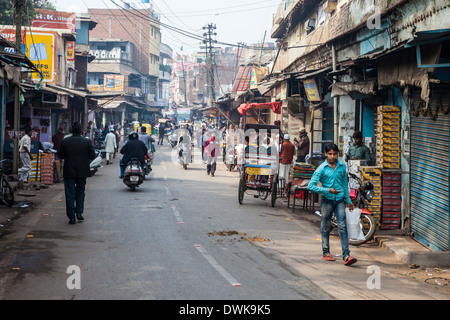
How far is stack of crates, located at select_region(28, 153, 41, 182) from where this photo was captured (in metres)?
18.2

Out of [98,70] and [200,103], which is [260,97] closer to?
[98,70]

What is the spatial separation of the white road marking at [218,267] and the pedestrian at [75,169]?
11.4 ft

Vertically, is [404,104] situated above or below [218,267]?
above

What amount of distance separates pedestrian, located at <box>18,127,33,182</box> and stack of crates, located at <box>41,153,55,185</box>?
1.98 feet

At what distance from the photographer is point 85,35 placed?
42906mm

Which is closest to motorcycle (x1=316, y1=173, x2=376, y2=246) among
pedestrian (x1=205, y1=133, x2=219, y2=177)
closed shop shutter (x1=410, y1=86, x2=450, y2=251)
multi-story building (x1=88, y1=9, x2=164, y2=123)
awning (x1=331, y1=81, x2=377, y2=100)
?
closed shop shutter (x1=410, y1=86, x2=450, y2=251)

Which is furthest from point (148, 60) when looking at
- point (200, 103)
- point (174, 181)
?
point (174, 181)

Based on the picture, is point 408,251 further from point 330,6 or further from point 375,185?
point 330,6

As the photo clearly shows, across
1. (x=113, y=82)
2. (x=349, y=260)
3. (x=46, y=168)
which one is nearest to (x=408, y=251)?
(x=349, y=260)

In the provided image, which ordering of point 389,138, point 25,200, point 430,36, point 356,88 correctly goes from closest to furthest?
point 430,36 < point 389,138 < point 356,88 < point 25,200

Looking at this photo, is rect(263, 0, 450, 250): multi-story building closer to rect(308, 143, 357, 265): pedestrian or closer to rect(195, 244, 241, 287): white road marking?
rect(308, 143, 357, 265): pedestrian

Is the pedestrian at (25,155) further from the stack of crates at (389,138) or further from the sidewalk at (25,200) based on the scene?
the stack of crates at (389,138)

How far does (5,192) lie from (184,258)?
731 centimetres

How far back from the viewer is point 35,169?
60.2ft
